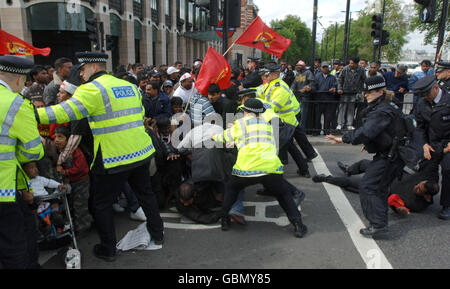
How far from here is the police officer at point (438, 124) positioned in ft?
15.9

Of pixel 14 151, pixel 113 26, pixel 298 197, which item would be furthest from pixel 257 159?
pixel 113 26

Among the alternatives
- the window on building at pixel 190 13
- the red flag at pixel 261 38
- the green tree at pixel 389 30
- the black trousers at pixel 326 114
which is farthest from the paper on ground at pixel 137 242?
the green tree at pixel 389 30

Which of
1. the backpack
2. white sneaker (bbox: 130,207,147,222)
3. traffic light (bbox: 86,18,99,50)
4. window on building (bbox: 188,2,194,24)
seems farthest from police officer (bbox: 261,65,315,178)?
window on building (bbox: 188,2,194,24)

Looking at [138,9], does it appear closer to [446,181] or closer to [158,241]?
[158,241]

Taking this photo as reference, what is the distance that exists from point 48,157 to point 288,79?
27.3 feet

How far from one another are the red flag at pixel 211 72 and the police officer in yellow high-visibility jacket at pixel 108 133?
6.72ft

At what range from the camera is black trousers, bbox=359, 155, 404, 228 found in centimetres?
428

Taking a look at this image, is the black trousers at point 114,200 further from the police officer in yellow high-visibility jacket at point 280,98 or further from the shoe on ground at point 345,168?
the shoe on ground at point 345,168

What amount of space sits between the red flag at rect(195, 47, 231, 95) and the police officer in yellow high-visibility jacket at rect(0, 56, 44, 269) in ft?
9.84

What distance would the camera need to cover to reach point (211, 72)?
580 centimetres

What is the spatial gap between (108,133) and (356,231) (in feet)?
9.91

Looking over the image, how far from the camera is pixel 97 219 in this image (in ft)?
12.3

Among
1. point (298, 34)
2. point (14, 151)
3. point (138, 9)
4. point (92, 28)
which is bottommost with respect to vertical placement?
point (14, 151)

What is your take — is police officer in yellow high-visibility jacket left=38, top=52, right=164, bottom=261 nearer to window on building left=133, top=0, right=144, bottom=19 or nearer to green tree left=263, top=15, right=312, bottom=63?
window on building left=133, top=0, right=144, bottom=19
